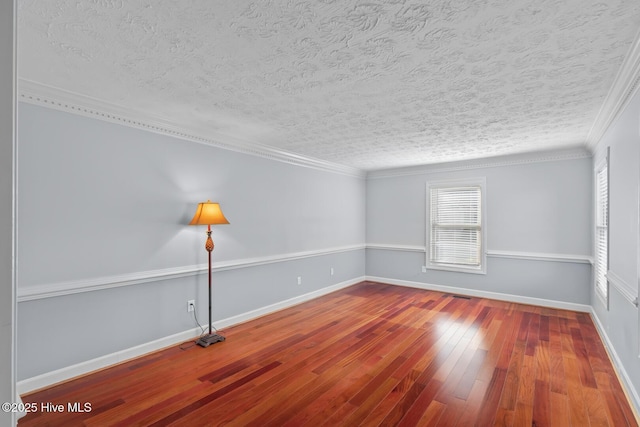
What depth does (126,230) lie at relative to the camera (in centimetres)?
300

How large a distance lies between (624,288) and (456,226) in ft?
10.5

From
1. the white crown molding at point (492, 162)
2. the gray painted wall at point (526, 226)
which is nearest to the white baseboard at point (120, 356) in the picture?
the gray painted wall at point (526, 226)

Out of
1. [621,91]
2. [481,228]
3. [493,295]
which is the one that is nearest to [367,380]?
[621,91]

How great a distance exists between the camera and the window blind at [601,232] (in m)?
3.39

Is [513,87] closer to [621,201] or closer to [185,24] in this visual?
[621,201]

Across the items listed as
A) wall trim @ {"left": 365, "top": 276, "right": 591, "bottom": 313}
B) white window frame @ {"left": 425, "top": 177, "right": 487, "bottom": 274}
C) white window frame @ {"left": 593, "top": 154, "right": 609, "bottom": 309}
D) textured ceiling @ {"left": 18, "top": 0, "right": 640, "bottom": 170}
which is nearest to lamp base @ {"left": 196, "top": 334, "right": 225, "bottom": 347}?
textured ceiling @ {"left": 18, "top": 0, "right": 640, "bottom": 170}

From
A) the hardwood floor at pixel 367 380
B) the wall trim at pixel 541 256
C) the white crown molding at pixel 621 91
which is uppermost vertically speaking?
the white crown molding at pixel 621 91

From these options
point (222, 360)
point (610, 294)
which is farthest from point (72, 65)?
point (610, 294)

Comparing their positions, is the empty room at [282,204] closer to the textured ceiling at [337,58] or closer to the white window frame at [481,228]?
the textured ceiling at [337,58]

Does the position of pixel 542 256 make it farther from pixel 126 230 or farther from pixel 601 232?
pixel 126 230

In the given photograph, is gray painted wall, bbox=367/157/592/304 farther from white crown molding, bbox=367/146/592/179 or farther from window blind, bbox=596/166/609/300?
window blind, bbox=596/166/609/300

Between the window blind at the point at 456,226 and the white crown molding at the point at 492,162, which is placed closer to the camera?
the white crown molding at the point at 492,162

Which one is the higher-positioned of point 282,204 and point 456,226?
point 282,204

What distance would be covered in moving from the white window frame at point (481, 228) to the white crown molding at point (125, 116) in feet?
9.52
